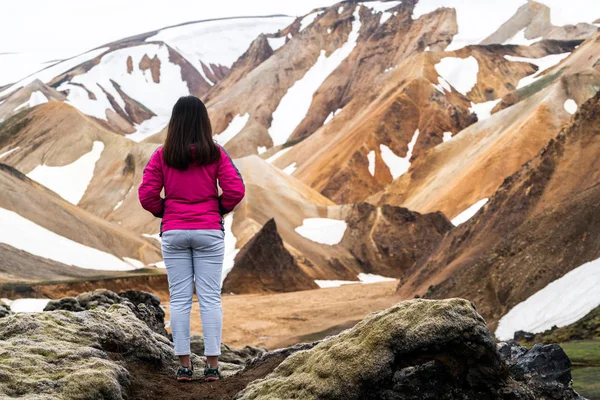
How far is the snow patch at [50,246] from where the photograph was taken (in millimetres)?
49656

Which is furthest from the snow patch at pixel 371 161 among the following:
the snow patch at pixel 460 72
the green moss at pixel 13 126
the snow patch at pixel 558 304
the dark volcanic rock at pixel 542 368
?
the dark volcanic rock at pixel 542 368

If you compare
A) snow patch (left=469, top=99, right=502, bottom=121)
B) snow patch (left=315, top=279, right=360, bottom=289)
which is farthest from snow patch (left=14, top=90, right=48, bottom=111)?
snow patch (left=315, top=279, right=360, bottom=289)

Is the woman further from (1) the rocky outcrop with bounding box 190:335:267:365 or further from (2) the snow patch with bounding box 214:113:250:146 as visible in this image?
(2) the snow patch with bounding box 214:113:250:146

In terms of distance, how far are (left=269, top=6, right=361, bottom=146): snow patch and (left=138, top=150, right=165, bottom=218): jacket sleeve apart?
444 feet

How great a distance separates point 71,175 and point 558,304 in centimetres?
8120

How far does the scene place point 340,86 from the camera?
478 ft

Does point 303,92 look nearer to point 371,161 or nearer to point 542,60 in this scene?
point 542,60

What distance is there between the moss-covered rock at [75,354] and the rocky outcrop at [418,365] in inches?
54.1

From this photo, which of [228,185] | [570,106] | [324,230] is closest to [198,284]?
[228,185]

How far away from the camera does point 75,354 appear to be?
731cm

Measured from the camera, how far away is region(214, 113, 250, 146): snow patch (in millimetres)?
146250

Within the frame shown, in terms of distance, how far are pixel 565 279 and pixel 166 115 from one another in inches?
6906

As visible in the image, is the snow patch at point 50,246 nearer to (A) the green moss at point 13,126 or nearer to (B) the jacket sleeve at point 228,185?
(B) the jacket sleeve at point 228,185

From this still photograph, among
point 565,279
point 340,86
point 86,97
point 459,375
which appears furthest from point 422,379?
point 86,97
